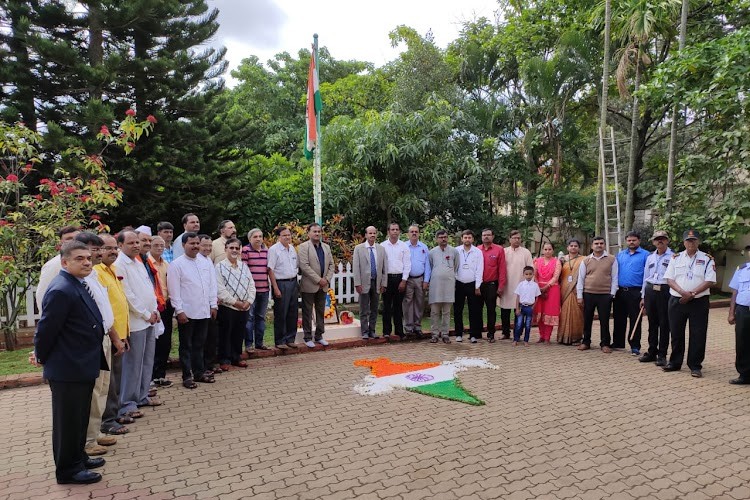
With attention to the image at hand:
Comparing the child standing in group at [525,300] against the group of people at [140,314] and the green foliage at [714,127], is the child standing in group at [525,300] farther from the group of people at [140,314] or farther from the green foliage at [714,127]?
the green foliage at [714,127]

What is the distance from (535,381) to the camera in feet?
17.3

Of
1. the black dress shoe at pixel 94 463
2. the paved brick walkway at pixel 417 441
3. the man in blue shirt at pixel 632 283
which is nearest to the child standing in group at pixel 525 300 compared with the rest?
the man in blue shirt at pixel 632 283

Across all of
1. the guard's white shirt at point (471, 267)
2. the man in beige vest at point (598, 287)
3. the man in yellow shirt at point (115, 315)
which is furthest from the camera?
the guard's white shirt at point (471, 267)

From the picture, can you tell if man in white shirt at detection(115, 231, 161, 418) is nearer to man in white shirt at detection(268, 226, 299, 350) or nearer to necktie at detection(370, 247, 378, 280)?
man in white shirt at detection(268, 226, 299, 350)

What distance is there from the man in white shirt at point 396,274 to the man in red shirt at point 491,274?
45.4 inches

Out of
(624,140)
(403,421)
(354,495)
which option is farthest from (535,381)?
(624,140)

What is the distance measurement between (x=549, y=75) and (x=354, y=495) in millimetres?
11996

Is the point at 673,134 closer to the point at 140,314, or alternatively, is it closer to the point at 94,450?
the point at 140,314

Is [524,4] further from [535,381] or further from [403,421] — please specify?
[403,421]

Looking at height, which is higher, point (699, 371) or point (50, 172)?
point (50, 172)

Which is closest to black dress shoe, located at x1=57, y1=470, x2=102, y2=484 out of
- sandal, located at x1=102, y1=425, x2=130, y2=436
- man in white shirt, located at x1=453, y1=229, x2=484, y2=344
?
sandal, located at x1=102, y1=425, x2=130, y2=436

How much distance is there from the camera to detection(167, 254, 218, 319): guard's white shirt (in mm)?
4758

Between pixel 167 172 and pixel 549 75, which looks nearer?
pixel 167 172

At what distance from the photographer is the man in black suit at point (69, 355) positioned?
3002 millimetres
